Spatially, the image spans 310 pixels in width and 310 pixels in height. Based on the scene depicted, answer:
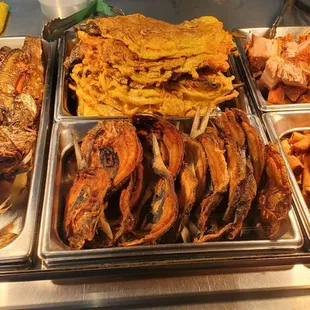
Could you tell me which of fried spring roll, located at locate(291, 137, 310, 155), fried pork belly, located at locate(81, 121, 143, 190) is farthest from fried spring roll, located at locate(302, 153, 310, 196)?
fried pork belly, located at locate(81, 121, 143, 190)

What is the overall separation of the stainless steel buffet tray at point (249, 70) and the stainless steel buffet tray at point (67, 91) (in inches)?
2.2

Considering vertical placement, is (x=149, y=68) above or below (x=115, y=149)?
above

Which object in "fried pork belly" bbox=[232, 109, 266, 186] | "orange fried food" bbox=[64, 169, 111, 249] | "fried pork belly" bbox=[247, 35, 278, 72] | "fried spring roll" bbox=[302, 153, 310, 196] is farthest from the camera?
"fried pork belly" bbox=[247, 35, 278, 72]

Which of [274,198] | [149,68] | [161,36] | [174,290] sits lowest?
[174,290]

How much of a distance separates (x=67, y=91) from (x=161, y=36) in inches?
28.0

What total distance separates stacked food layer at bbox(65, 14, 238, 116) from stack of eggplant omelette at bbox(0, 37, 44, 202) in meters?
0.28

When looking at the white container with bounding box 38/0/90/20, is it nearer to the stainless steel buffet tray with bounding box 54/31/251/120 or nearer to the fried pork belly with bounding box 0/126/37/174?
the stainless steel buffet tray with bounding box 54/31/251/120

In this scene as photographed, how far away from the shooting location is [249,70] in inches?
103

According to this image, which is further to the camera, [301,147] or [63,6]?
[63,6]

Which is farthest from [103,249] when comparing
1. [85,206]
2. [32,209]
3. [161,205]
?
[32,209]

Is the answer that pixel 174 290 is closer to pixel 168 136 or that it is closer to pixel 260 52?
pixel 168 136

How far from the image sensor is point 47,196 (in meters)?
1.79

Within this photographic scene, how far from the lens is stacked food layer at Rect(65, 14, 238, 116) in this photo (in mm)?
2129

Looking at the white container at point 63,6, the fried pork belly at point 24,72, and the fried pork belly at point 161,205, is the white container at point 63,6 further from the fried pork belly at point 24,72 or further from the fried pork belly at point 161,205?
the fried pork belly at point 161,205
